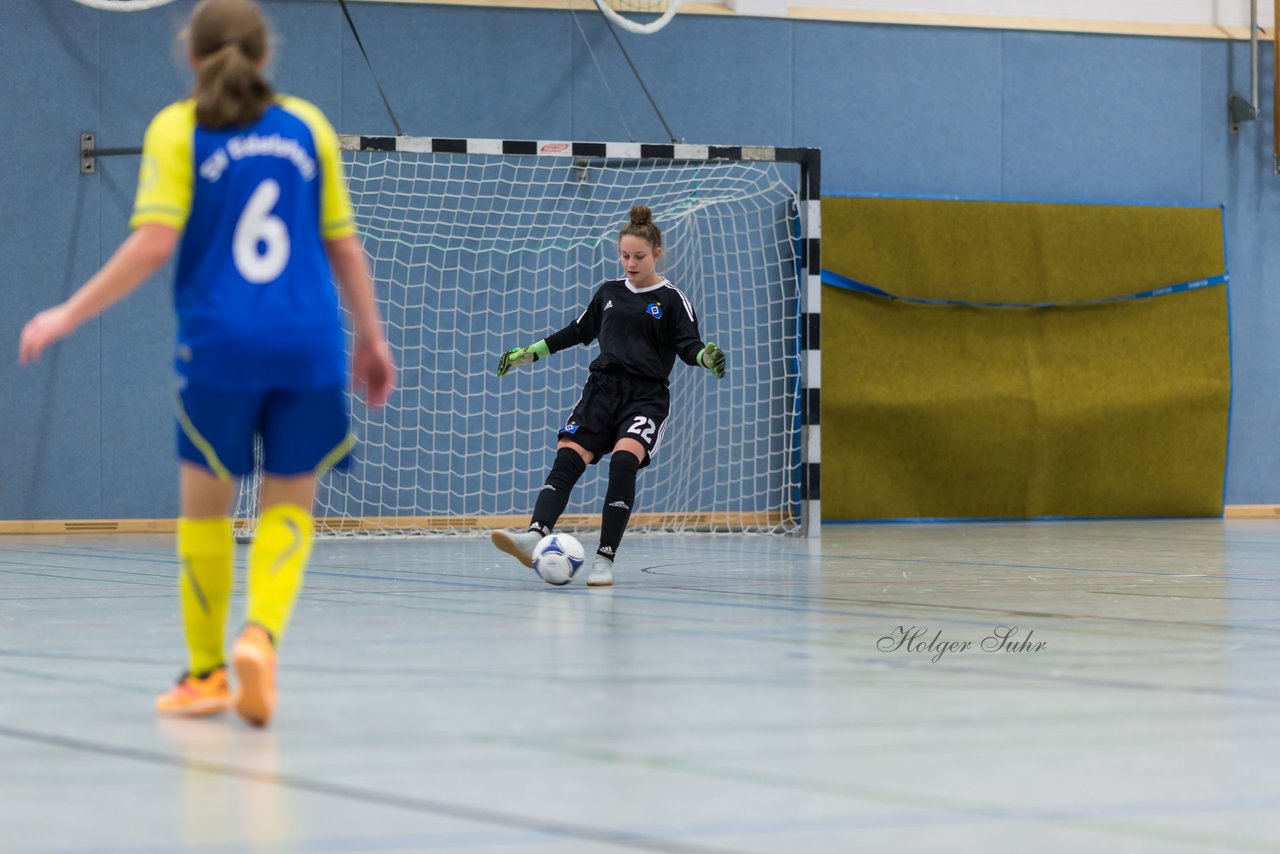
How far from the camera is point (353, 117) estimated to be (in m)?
12.3

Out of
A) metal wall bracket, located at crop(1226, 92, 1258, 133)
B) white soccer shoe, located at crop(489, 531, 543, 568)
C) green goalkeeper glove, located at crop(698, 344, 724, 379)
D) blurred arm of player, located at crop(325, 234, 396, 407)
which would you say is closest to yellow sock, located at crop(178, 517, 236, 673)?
blurred arm of player, located at crop(325, 234, 396, 407)

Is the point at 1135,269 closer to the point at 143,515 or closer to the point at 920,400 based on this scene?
the point at 920,400

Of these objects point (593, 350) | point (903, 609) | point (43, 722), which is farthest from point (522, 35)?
point (43, 722)

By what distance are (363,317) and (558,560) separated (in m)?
3.22

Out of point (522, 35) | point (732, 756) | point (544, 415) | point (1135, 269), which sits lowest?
point (732, 756)

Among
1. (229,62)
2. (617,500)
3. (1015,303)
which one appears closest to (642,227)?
(617,500)

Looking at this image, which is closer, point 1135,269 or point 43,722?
point 43,722

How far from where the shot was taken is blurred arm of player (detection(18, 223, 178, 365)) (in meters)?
3.29

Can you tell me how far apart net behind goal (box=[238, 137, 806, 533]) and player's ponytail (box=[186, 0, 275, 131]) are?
8540mm

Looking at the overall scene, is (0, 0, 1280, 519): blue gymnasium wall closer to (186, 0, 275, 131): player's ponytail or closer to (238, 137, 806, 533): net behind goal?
(238, 137, 806, 533): net behind goal

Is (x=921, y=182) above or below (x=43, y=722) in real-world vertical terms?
above

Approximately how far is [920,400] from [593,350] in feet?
8.27

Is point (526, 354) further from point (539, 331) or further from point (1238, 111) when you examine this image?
point (1238, 111)

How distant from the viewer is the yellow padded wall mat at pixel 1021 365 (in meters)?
13.3
